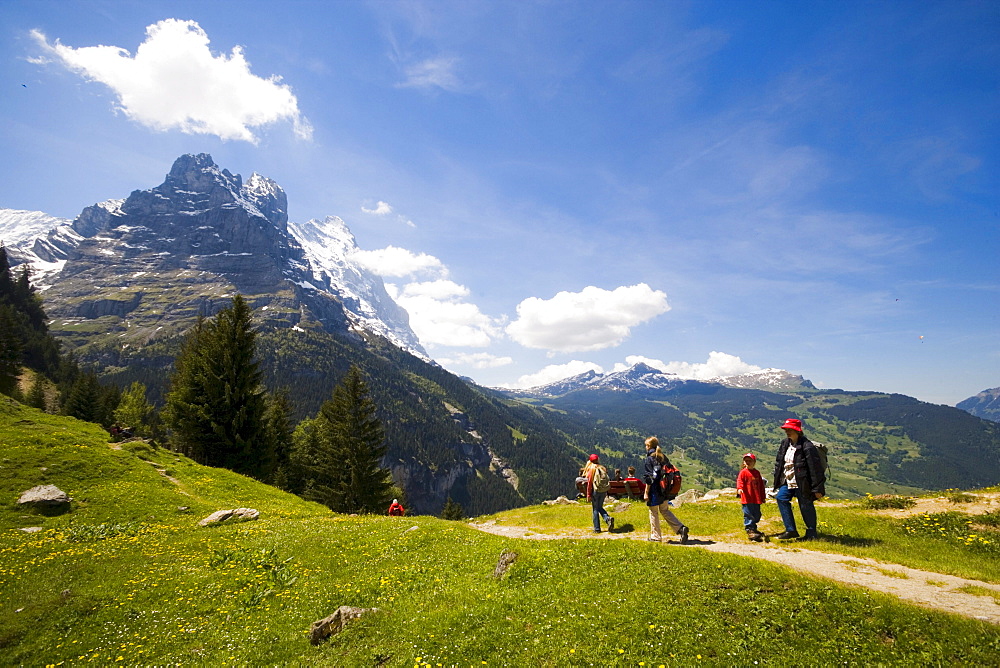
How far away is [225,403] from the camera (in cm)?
4309

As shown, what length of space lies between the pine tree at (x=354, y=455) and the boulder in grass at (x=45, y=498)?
3059 centimetres

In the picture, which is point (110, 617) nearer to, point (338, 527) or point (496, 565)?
point (338, 527)

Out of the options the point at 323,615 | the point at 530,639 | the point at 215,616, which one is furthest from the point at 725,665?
the point at 215,616

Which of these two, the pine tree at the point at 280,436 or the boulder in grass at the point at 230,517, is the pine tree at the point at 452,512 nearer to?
the pine tree at the point at 280,436

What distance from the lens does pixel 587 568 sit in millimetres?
13469

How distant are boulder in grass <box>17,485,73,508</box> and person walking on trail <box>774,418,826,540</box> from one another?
3464 cm

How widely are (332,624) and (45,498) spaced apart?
68.7 feet

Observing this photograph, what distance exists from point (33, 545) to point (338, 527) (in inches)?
476

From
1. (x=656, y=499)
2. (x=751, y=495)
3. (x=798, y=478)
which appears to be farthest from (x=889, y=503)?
(x=656, y=499)

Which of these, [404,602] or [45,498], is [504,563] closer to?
[404,602]

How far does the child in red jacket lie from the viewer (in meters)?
16.3

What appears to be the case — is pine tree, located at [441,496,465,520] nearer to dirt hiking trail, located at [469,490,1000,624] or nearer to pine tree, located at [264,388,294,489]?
pine tree, located at [264,388,294,489]

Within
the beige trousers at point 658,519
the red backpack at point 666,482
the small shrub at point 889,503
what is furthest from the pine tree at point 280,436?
the small shrub at point 889,503

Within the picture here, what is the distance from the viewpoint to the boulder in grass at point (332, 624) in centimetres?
1155
